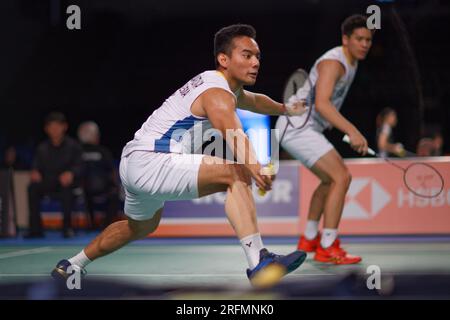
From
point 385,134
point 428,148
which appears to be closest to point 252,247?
point 385,134

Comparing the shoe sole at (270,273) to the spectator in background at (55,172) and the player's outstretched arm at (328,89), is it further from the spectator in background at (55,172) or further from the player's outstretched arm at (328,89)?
the spectator in background at (55,172)

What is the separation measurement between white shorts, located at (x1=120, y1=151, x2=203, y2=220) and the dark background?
11.9 m

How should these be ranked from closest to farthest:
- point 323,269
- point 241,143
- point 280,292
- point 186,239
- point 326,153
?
point 241,143, point 280,292, point 323,269, point 326,153, point 186,239

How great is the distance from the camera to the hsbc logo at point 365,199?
8.91 metres

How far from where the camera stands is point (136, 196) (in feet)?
14.9

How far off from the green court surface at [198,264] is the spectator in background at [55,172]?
0.98m

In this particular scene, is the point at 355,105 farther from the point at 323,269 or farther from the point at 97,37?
the point at 323,269

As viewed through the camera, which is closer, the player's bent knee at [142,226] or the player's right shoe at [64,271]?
the player's bent knee at [142,226]

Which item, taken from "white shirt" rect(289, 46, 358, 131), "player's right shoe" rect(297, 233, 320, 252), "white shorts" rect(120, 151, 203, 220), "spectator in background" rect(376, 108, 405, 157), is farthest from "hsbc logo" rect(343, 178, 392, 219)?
"white shorts" rect(120, 151, 203, 220)

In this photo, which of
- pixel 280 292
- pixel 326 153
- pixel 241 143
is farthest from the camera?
pixel 326 153

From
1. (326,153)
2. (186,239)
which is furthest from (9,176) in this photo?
(326,153)

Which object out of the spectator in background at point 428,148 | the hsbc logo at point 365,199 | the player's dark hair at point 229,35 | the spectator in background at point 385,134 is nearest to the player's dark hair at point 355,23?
the player's dark hair at point 229,35

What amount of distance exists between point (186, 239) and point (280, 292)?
4747 millimetres

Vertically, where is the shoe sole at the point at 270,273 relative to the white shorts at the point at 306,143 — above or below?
below
